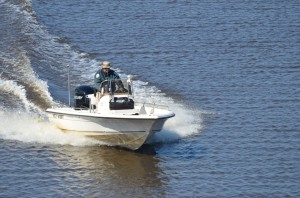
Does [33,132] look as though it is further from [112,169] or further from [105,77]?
[112,169]

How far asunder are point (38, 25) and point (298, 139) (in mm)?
17365

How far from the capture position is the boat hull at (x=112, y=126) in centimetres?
2672

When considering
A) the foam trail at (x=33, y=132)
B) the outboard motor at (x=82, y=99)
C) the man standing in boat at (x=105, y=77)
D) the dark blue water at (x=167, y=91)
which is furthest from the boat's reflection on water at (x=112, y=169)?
the man standing in boat at (x=105, y=77)

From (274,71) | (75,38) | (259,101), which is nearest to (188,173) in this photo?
(259,101)

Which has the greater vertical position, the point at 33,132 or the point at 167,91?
the point at 167,91

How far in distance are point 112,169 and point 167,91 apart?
7437mm

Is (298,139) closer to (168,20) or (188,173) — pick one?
(188,173)

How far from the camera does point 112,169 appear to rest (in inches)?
1030

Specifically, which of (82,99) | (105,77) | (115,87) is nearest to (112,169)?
(115,87)

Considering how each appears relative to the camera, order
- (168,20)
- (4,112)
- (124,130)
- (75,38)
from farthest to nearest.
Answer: (168,20)
(75,38)
(4,112)
(124,130)

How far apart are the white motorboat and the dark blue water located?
444 mm

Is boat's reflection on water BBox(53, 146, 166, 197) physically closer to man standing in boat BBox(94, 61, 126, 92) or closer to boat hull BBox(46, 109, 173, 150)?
boat hull BBox(46, 109, 173, 150)

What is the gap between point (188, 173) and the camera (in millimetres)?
25484

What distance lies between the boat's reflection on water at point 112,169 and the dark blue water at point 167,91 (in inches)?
1.2
